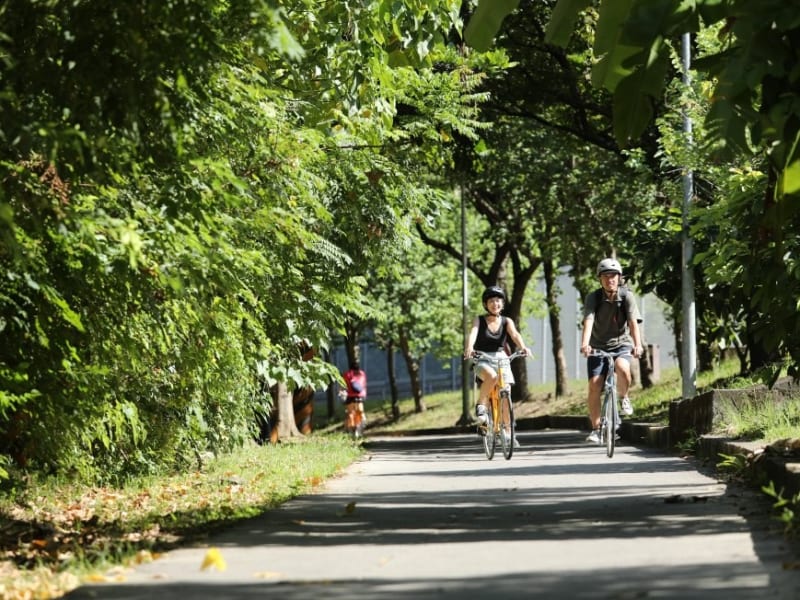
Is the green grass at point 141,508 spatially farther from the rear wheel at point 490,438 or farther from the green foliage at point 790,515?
the green foliage at point 790,515

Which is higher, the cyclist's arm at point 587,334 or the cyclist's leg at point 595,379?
the cyclist's arm at point 587,334

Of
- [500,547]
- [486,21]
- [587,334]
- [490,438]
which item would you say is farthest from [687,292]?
[500,547]

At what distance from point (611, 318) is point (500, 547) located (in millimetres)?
8664

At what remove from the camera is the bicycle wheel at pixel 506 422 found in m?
17.3

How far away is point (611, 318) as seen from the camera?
16578 millimetres

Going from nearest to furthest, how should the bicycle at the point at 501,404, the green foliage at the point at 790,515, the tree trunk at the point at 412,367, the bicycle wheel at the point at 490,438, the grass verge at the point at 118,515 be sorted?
Answer: the grass verge at the point at 118,515 → the green foliage at the point at 790,515 → the bicycle at the point at 501,404 → the bicycle wheel at the point at 490,438 → the tree trunk at the point at 412,367

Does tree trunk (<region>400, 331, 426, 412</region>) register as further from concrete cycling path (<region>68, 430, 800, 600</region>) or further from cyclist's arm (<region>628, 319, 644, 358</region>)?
concrete cycling path (<region>68, 430, 800, 600</region>)

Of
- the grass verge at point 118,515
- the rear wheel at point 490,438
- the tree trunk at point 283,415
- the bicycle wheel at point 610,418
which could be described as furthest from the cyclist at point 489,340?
the tree trunk at point 283,415

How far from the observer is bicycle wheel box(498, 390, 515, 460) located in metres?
17.3

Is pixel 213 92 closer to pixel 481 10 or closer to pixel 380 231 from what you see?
pixel 481 10

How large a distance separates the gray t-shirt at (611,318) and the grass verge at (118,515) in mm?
3260

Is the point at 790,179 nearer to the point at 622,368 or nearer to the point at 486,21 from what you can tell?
the point at 486,21

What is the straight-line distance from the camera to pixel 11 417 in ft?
37.4

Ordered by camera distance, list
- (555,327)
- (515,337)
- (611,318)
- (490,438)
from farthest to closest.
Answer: (555,327), (490,438), (515,337), (611,318)
